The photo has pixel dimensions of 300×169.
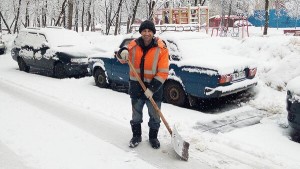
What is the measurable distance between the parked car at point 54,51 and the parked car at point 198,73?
4416mm

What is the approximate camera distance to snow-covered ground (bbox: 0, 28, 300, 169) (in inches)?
183

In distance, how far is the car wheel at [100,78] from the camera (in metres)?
9.60

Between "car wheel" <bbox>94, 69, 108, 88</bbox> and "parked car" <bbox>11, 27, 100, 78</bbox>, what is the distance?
169cm

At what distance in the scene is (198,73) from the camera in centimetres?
701

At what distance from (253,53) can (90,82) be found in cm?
524

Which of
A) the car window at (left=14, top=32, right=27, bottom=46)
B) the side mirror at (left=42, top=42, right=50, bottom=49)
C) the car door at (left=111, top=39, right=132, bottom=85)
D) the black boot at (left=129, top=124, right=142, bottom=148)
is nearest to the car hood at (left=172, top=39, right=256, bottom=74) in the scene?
the car door at (left=111, top=39, right=132, bottom=85)

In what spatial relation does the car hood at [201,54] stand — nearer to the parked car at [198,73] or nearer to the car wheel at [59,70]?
the parked car at [198,73]

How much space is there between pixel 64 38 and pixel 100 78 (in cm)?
333

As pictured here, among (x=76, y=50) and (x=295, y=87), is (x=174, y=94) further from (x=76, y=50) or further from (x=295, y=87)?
(x=76, y=50)

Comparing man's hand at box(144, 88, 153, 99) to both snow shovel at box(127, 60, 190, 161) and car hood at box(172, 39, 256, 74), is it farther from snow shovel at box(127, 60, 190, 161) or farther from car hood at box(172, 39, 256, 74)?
car hood at box(172, 39, 256, 74)

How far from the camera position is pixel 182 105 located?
7551 mm

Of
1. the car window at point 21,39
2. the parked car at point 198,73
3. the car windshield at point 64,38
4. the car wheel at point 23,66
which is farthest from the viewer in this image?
the car wheel at point 23,66

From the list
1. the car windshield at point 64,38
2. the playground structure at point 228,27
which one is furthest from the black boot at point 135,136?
the playground structure at point 228,27

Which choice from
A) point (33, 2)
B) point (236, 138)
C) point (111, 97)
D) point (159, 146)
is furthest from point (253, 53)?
point (33, 2)
